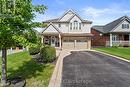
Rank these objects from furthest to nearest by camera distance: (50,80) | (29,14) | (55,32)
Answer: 1. (55,32)
2. (50,80)
3. (29,14)

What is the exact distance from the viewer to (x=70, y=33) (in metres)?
50.3

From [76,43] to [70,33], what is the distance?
7.96ft

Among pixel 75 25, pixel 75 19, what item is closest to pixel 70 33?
pixel 75 25

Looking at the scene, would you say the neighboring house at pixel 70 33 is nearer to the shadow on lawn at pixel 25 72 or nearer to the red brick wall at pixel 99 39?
the red brick wall at pixel 99 39

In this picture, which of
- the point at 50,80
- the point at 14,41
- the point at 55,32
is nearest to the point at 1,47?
the point at 14,41

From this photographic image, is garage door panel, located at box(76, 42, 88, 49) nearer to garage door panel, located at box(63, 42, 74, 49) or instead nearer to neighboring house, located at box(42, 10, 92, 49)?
neighboring house, located at box(42, 10, 92, 49)

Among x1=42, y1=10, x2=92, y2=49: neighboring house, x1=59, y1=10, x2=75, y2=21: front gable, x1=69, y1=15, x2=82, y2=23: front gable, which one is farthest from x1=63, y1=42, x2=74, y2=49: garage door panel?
x1=59, y1=10, x2=75, y2=21: front gable

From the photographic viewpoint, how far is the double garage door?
4962 cm

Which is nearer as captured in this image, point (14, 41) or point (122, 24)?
point (14, 41)

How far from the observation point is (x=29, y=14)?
36.6ft

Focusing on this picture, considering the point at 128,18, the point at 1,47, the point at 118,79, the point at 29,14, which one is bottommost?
the point at 118,79

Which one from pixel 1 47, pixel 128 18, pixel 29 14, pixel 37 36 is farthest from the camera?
pixel 128 18

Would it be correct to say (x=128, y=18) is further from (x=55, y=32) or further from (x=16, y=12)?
(x=16, y=12)

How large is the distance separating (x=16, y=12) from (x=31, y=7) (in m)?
0.77
